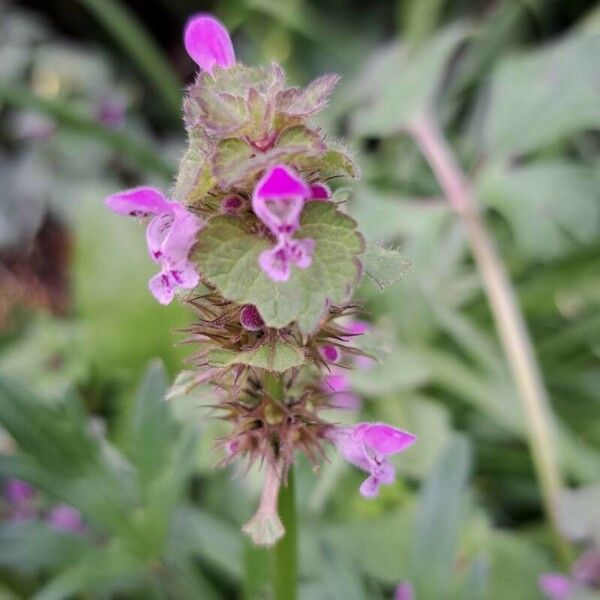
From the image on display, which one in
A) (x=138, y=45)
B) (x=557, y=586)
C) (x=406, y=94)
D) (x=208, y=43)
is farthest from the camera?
(x=138, y=45)

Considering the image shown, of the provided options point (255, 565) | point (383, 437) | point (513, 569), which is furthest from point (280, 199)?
point (513, 569)

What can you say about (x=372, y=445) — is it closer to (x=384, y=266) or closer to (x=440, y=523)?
(x=384, y=266)

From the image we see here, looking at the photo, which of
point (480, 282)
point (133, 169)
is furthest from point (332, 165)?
point (133, 169)

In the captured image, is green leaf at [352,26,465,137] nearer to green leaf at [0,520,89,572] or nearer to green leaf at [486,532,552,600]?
green leaf at [486,532,552,600]

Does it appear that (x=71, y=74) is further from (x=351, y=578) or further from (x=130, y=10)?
(x=351, y=578)

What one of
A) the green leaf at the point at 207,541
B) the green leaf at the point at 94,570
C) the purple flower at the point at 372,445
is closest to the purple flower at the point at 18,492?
the green leaf at the point at 207,541

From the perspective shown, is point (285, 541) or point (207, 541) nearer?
point (285, 541)

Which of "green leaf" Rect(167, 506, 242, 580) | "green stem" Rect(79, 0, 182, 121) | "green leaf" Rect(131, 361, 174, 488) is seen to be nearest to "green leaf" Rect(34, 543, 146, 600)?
"green leaf" Rect(131, 361, 174, 488)
